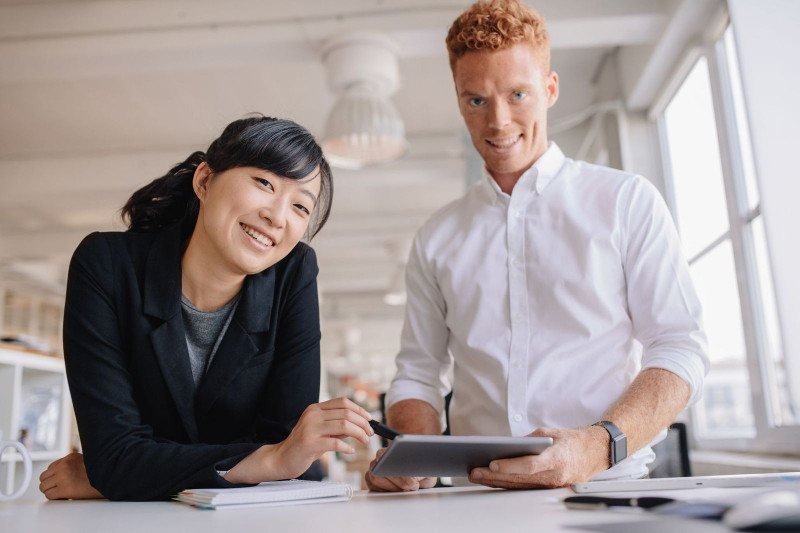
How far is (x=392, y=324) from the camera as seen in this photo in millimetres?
15719

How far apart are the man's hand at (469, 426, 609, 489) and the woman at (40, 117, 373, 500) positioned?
313mm

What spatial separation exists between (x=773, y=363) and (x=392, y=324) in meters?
12.7

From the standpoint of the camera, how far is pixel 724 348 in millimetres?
3730

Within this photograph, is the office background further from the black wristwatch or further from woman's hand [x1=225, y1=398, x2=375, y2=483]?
the black wristwatch

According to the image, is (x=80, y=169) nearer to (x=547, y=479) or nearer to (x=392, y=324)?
(x=547, y=479)

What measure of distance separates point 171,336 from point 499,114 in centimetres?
84

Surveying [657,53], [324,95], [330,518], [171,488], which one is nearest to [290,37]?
[324,95]

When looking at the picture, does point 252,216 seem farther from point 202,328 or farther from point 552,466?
point 552,466

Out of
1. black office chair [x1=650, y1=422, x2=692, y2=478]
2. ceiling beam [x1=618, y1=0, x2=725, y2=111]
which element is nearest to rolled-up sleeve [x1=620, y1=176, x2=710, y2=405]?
black office chair [x1=650, y1=422, x2=692, y2=478]

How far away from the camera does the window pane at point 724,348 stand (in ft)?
11.6

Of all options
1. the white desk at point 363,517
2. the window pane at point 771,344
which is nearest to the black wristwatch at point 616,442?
the white desk at point 363,517

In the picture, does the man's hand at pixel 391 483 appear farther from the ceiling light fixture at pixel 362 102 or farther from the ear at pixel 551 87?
the ceiling light fixture at pixel 362 102

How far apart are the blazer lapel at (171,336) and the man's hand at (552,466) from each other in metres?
0.54

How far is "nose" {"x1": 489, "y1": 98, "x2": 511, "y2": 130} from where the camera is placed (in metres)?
1.60
